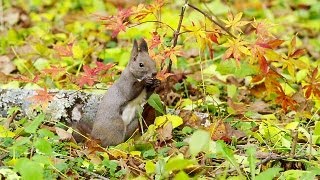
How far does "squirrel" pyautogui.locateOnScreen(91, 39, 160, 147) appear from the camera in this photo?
3.95 m

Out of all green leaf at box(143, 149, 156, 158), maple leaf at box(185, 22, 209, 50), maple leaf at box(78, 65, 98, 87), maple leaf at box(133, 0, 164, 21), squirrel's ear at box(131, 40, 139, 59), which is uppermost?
maple leaf at box(133, 0, 164, 21)

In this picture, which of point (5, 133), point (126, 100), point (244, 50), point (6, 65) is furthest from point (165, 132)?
point (6, 65)

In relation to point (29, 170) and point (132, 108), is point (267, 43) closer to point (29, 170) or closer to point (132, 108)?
point (132, 108)

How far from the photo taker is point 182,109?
433 cm

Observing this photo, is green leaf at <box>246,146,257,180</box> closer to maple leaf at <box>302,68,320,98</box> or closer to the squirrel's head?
the squirrel's head

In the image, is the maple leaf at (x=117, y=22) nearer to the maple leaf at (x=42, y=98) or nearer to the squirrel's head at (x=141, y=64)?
the squirrel's head at (x=141, y=64)

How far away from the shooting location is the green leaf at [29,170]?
2.93 metres

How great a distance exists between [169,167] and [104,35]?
3344mm

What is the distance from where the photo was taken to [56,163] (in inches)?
134

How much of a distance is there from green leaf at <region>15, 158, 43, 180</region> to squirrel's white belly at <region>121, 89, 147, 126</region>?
1.09 metres

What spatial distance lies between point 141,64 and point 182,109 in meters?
0.50

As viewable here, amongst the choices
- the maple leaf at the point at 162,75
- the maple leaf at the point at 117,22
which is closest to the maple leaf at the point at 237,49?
the maple leaf at the point at 162,75

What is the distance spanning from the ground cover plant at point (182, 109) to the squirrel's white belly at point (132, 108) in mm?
96

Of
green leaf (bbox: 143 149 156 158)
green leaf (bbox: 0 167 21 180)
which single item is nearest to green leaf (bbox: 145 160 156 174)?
green leaf (bbox: 143 149 156 158)
